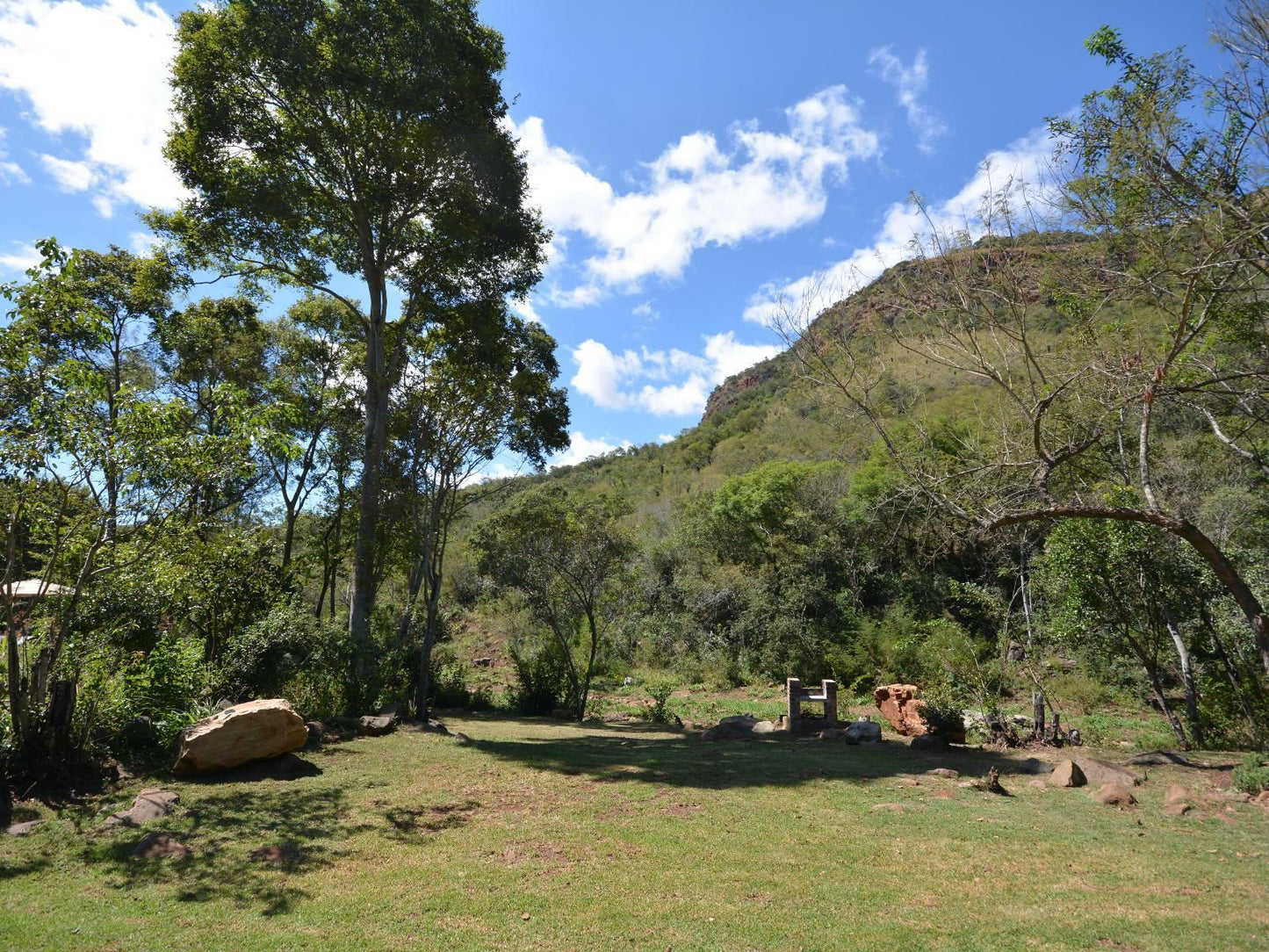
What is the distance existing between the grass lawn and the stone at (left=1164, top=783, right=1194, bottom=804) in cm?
16

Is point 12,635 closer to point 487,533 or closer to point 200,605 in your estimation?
point 200,605

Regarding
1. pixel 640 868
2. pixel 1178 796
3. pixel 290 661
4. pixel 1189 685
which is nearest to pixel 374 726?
pixel 290 661

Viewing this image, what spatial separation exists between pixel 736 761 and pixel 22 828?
7821mm

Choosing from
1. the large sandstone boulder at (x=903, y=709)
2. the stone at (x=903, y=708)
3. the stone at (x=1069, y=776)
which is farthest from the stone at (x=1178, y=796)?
the stone at (x=903, y=708)

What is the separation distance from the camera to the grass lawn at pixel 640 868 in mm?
3988

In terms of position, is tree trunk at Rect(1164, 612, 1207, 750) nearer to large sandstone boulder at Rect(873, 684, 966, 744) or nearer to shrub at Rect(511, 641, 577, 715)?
large sandstone boulder at Rect(873, 684, 966, 744)

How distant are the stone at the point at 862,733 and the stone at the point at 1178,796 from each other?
4.65m

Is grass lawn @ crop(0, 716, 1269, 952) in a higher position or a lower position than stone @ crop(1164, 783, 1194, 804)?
lower

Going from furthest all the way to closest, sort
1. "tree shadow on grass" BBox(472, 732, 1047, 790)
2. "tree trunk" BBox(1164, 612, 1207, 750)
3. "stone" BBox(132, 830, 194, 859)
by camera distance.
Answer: "tree trunk" BBox(1164, 612, 1207, 750) → "tree shadow on grass" BBox(472, 732, 1047, 790) → "stone" BBox(132, 830, 194, 859)

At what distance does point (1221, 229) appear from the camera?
5660 mm

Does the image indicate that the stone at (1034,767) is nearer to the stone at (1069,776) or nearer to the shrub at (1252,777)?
the stone at (1069,776)

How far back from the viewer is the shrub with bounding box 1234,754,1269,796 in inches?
268

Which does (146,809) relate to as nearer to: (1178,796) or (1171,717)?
(1178,796)

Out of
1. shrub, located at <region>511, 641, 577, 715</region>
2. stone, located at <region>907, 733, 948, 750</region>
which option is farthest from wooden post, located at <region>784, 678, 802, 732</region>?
shrub, located at <region>511, 641, 577, 715</region>
